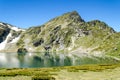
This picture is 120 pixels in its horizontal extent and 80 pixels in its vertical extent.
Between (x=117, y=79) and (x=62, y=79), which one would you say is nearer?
(x=117, y=79)

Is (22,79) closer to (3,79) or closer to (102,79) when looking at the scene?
(3,79)

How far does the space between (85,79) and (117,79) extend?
728 cm

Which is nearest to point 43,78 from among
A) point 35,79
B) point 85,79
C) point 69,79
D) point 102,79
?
point 35,79

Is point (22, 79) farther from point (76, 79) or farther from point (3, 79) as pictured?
point (76, 79)

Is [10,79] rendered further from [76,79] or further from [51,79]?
[76,79]

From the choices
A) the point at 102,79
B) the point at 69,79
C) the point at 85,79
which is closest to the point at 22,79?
the point at 69,79

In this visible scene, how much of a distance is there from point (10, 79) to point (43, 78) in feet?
24.7

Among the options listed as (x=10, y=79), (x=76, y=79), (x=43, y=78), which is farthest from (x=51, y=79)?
(x=10, y=79)

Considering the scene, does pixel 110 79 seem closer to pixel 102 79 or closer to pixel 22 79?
pixel 102 79

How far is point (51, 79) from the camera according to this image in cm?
5738

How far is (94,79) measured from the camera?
57.1 metres

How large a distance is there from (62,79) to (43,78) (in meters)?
4.50

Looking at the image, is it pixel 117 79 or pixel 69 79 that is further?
pixel 69 79

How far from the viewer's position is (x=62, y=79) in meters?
58.7
